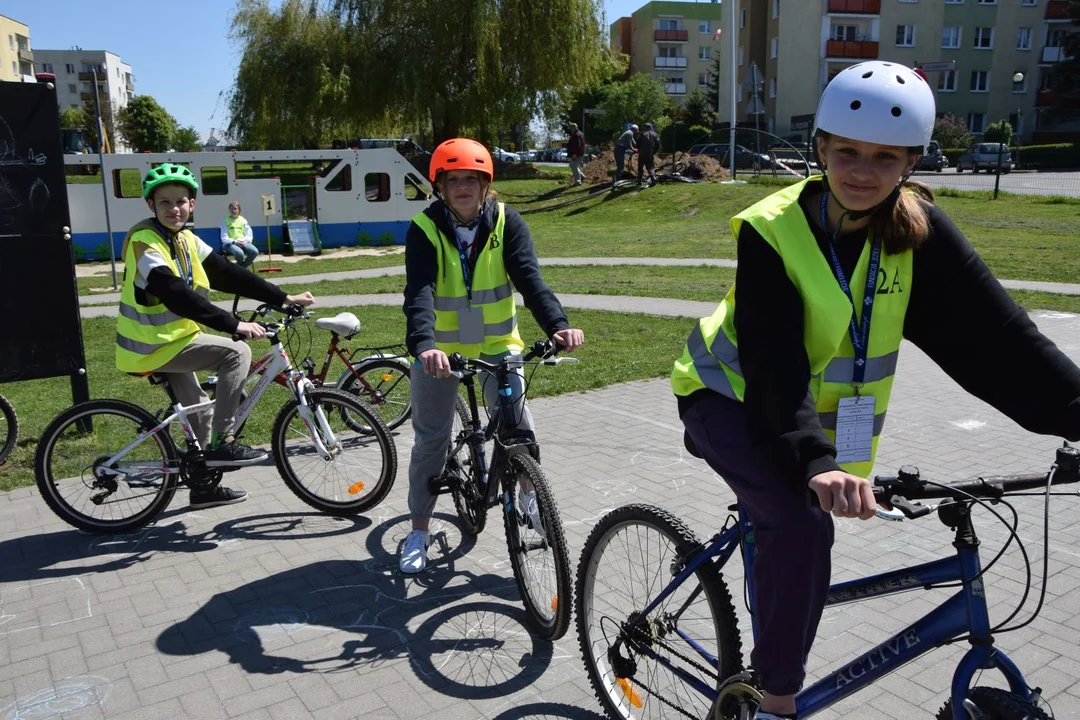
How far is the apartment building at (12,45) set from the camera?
86.2m

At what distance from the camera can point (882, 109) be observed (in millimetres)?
2236

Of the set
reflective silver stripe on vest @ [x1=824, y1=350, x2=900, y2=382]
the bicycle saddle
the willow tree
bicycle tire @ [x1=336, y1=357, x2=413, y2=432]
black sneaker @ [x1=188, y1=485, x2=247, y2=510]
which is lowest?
black sneaker @ [x1=188, y1=485, x2=247, y2=510]

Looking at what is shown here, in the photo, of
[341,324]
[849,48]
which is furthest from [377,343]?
[849,48]

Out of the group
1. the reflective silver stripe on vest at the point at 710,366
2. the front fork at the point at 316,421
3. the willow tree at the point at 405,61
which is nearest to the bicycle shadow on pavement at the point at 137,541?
the front fork at the point at 316,421

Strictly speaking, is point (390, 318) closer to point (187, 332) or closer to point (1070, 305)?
point (187, 332)

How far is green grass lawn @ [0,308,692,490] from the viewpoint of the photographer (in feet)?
23.5

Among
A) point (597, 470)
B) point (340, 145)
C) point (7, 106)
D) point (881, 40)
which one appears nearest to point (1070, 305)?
point (597, 470)

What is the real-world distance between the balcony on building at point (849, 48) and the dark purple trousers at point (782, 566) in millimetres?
61428

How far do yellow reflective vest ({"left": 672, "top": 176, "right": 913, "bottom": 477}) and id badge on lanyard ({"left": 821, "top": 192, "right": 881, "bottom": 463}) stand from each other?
0.01 metres

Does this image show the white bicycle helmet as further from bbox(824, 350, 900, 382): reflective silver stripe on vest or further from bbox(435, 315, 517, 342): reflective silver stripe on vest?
bbox(435, 315, 517, 342): reflective silver stripe on vest

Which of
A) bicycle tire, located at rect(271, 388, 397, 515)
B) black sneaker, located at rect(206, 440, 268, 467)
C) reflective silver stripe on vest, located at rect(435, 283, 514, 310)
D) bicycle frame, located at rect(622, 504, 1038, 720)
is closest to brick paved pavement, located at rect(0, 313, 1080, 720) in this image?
bicycle tire, located at rect(271, 388, 397, 515)

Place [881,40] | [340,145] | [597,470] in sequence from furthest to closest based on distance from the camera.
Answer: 1. [881,40]
2. [340,145]
3. [597,470]

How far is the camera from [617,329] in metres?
10.8

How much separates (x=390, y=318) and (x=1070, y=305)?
8479 millimetres
